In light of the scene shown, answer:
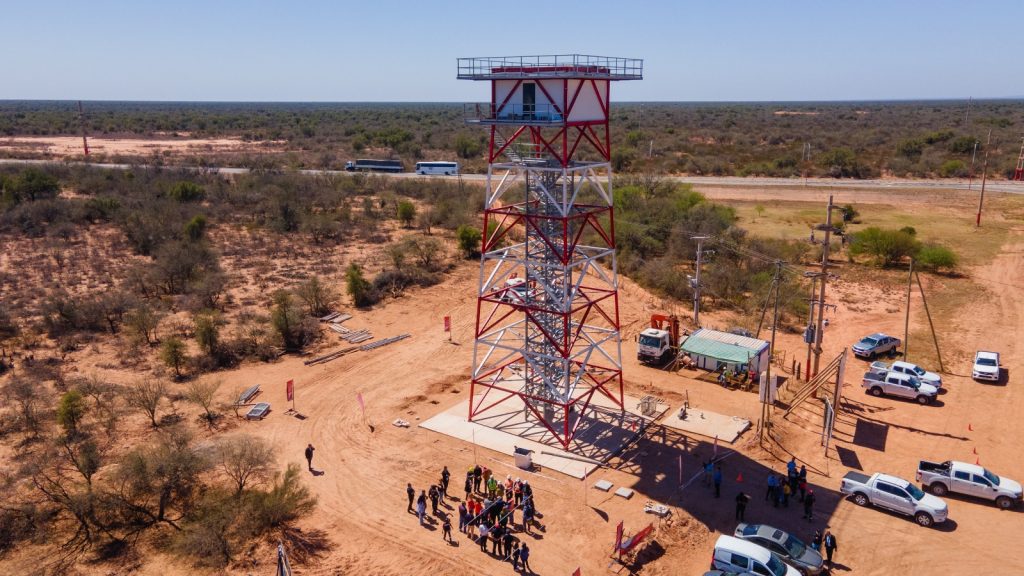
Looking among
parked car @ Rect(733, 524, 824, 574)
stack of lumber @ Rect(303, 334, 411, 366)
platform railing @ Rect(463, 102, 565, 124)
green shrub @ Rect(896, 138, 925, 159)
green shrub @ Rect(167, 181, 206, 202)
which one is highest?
platform railing @ Rect(463, 102, 565, 124)

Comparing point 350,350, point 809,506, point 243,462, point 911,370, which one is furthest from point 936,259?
point 243,462

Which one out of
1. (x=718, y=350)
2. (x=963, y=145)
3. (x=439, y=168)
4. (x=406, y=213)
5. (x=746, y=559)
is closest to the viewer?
(x=746, y=559)

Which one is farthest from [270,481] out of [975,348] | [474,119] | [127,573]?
[975,348]

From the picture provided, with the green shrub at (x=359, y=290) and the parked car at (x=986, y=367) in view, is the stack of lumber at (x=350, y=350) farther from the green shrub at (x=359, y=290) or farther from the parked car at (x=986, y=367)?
the parked car at (x=986, y=367)

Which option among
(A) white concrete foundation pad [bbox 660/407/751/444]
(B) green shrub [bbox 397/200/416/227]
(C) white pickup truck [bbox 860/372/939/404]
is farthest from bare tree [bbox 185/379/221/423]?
(B) green shrub [bbox 397/200/416/227]

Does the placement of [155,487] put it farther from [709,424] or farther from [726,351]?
[726,351]

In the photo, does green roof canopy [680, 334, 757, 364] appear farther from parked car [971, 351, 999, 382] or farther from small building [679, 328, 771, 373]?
parked car [971, 351, 999, 382]
